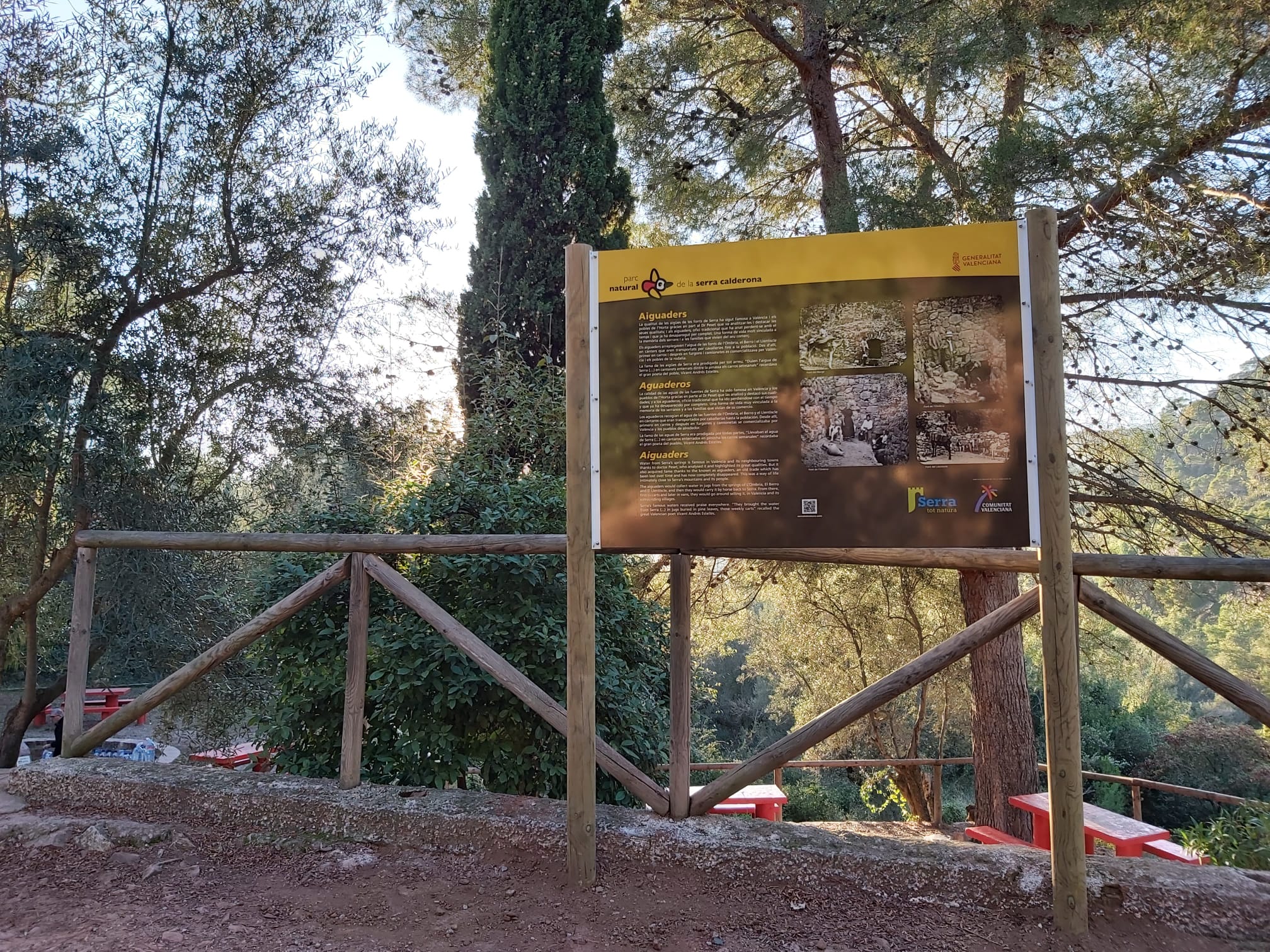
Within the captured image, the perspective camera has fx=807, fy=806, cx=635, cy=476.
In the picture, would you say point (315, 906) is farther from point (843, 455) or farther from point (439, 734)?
point (843, 455)

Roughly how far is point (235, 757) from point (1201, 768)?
1719 centimetres

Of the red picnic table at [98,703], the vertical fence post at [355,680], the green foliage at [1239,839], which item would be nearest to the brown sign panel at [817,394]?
the vertical fence post at [355,680]

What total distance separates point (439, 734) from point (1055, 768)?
8.52 feet

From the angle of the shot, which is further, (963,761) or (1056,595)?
(963,761)

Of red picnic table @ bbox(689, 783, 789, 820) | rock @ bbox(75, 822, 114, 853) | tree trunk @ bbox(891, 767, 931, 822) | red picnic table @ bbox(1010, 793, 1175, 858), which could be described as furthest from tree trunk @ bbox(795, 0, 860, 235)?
tree trunk @ bbox(891, 767, 931, 822)

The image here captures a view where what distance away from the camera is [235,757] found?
923 cm

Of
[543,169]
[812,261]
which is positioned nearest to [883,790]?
[543,169]

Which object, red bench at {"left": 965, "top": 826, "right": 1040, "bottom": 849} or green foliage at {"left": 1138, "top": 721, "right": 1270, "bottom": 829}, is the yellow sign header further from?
Result: green foliage at {"left": 1138, "top": 721, "right": 1270, "bottom": 829}

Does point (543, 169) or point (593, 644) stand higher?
point (543, 169)

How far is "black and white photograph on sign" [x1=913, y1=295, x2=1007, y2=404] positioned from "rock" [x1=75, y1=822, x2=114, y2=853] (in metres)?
3.57

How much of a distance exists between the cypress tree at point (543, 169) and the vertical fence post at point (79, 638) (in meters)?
4.15

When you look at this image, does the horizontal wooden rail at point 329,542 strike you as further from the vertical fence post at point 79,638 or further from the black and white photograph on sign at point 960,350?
the black and white photograph on sign at point 960,350

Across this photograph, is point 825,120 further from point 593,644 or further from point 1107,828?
point 593,644

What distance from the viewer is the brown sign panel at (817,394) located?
258cm
